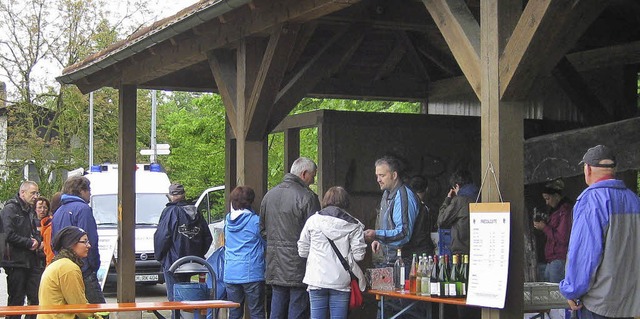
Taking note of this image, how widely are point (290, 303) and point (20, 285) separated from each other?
3.86 m

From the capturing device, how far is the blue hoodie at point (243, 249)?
987cm

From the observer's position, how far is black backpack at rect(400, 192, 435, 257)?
900 cm

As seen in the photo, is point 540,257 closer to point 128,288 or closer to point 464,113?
point 464,113

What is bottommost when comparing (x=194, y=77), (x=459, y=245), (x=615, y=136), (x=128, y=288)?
(x=128, y=288)

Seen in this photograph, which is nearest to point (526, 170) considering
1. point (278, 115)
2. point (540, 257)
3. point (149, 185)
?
point (540, 257)

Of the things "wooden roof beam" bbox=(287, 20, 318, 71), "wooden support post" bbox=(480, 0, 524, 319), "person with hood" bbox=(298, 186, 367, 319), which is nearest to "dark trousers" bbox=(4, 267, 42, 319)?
"wooden roof beam" bbox=(287, 20, 318, 71)

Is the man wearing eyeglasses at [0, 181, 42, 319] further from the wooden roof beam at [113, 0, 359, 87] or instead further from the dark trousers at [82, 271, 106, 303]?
the wooden roof beam at [113, 0, 359, 87]

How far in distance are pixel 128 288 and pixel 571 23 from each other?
8.88m

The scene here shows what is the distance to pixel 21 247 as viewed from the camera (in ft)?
38.2

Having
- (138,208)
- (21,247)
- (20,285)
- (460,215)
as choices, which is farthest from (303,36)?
(138,208)

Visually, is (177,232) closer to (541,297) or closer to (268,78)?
(268,78)

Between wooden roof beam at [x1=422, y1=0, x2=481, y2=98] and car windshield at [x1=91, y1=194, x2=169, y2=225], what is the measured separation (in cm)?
1298

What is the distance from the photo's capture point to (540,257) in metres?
12.3

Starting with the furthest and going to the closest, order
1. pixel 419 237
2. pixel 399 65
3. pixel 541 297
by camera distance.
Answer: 1. pixel 399 65
2. pixel 419 237
3. pixel 541 297
